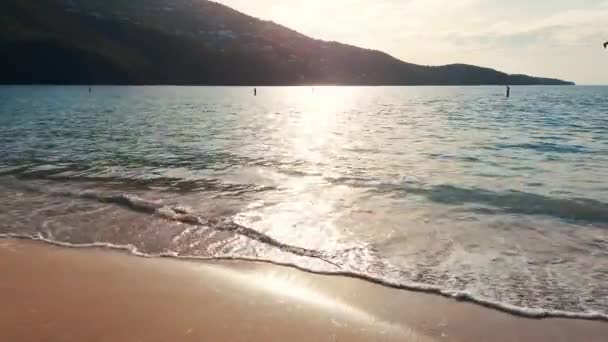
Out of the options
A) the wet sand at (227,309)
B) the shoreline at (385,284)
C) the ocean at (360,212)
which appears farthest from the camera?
the ocean at (360,212)

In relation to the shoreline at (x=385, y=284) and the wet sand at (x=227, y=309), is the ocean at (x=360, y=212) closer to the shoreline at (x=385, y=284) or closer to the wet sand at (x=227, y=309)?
the shoreline at (x=385, y=284)

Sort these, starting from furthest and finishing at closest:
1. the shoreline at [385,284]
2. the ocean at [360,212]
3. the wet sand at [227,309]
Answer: the ocean at [360,212] < the shoreline at [385,284] < the wet sand at [227,309]

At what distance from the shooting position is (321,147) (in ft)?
95.0

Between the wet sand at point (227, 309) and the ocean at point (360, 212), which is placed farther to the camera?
the ocean at point (360, 212)

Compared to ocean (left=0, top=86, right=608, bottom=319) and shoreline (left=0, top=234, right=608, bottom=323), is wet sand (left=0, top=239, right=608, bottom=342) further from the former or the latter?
ocean (left=0, top=86, right=608, bottom=319)

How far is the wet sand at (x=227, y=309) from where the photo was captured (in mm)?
5816

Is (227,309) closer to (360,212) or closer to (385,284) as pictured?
(385,284)

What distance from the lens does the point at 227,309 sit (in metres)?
Result: 6.52

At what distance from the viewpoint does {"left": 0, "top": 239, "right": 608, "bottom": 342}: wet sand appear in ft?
19.1

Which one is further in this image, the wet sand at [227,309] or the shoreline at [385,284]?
the shoreline at [385,284]

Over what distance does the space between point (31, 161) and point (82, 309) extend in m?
18.3

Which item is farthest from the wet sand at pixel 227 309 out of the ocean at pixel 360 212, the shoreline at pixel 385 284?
the ocean at pixel 360 212

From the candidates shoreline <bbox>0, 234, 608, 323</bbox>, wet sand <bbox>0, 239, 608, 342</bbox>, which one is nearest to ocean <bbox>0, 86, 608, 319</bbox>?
shoreline <bbox>0, 234, 608, 323</bbox>

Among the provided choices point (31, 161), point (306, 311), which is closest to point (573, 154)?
point (306, 311)
